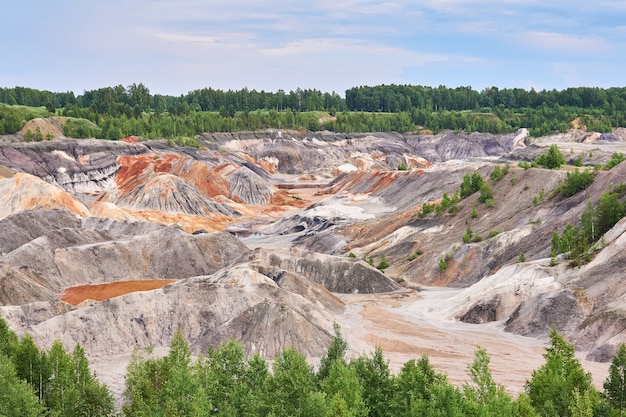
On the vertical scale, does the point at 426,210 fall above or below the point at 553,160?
below

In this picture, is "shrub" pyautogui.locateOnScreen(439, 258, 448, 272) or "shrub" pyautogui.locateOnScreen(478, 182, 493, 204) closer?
"shrub" pyautogui.locateOnScreen(439, 258, 448, 272)

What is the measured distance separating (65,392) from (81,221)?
65479 mm

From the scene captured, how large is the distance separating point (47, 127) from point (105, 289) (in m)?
107

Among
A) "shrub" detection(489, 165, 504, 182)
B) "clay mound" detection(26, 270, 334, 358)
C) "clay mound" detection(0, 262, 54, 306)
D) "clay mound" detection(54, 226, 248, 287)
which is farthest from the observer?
"shrub" detection(489, 165, 504, 182)

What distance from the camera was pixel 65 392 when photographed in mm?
39312

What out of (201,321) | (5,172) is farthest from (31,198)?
(201,321)

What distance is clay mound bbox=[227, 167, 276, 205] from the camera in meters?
147

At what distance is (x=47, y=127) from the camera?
169 meters

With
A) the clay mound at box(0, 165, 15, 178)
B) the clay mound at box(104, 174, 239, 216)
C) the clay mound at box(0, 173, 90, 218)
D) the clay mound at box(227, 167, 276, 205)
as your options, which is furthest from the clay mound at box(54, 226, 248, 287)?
the clay mound at box(227, 167, 276, 205)

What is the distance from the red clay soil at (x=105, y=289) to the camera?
70.2 meters

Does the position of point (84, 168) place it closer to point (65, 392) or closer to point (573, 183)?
point (573, 183)

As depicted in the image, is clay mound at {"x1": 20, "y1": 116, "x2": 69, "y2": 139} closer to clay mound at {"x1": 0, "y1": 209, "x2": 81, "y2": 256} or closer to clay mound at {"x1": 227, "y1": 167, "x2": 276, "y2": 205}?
clay mound at {"x1": 227, "y1": 167, "x2": 276, "y2": 205}

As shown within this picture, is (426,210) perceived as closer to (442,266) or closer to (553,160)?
(442,266)

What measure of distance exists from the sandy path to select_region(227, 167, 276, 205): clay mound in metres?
76.6
